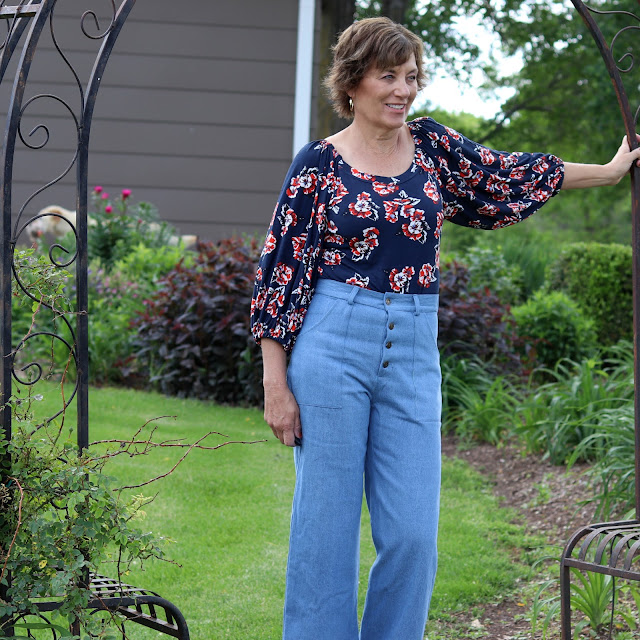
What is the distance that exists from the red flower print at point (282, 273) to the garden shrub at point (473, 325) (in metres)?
3.94

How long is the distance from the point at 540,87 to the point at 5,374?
16230 mm

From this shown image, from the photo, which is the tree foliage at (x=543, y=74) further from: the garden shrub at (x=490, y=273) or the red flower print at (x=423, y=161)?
the red flower print at (x=423, y=161)

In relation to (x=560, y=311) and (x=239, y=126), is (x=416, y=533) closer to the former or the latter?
(x=560, y=311)

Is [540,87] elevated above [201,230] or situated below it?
above

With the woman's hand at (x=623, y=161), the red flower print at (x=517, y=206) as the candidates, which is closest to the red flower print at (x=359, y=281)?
the red flower print at (x=517, y=206)

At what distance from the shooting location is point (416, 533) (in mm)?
2387

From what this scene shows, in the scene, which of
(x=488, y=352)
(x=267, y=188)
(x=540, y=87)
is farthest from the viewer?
(x=540, y=87)

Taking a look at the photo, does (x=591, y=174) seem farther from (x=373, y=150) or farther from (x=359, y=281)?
(x=359, y=281)

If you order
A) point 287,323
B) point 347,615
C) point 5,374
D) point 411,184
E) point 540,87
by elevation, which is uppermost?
point 540,87

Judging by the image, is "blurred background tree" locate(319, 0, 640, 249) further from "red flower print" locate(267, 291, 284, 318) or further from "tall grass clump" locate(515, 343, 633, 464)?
"red flower print" locate(267, 291, 284, 318)

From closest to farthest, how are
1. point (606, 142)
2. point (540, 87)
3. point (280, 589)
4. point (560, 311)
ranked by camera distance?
point (280, 589)
point (560, 311)
point (606, 142)
point (540, 87)

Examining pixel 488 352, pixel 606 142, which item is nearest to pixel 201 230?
pixel 488 352

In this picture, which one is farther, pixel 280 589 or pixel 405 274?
pixel 280 589

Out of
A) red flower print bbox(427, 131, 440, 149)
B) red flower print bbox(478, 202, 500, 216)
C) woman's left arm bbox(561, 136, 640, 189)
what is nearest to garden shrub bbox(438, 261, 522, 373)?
woman's left arm bbox(561, 136, 640, 189)
